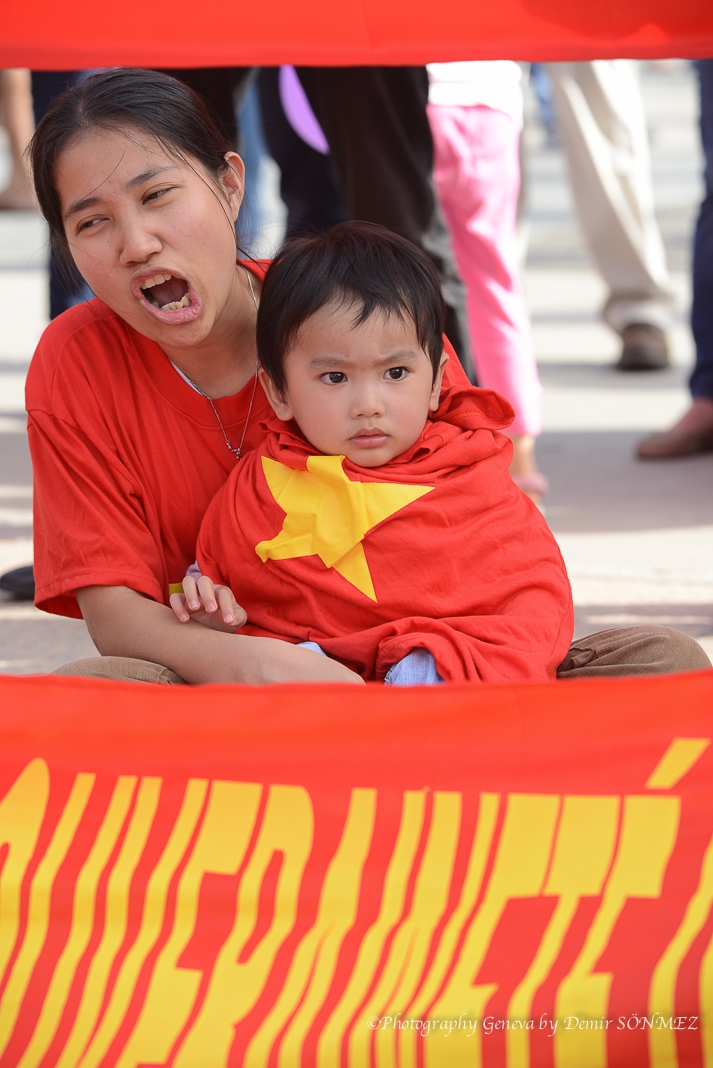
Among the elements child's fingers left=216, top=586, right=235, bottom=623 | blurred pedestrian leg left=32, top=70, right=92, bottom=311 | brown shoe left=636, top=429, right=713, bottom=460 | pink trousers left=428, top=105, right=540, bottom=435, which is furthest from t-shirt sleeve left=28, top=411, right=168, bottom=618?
brown shoe left=636, top=429, right=713, bottom=460

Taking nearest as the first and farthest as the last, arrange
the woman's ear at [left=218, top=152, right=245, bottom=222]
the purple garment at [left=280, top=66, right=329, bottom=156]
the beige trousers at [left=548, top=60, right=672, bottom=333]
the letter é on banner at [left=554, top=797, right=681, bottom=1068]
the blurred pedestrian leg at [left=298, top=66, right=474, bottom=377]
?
the letter é on banner at [left=554, top=797, right=681, bottom=1068], the woman's ear at [left=218, top=152, right=245, bottom=222], the blurred pedestrian leg at [left=298, top=66, right=474, bottom=377], the purple garment at [left=280, top=66, right=329, bottom=156], the beige trousers at [left=548, top=60, right=672, bottom=333]

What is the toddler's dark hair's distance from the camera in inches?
63.6

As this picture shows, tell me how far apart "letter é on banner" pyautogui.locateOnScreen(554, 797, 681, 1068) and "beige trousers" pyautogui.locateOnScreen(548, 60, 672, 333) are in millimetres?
3286

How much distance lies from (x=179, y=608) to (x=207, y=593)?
5cm

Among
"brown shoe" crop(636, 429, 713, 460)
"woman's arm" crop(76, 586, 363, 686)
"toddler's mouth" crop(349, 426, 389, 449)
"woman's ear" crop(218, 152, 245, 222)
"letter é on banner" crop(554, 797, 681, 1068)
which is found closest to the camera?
"letter é on banner" crop(554, 797, 681, 1068)

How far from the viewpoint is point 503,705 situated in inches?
50.1

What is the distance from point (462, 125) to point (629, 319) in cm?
166

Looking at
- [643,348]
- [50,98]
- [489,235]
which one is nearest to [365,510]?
[489,235]

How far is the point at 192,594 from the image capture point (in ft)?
5.24

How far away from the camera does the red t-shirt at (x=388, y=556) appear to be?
5.24 ft

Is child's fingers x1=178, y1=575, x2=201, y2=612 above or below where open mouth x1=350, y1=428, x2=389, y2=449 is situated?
below

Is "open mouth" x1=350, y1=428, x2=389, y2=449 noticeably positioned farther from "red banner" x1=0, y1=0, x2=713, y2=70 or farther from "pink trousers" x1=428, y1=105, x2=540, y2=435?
"pink trousers" x1=428, y1=105, x2=540, y2=435

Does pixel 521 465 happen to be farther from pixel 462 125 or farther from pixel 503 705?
pixel 503 705

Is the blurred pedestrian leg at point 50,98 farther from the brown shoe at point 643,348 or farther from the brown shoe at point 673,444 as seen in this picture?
the brown shoe at point 643,348
